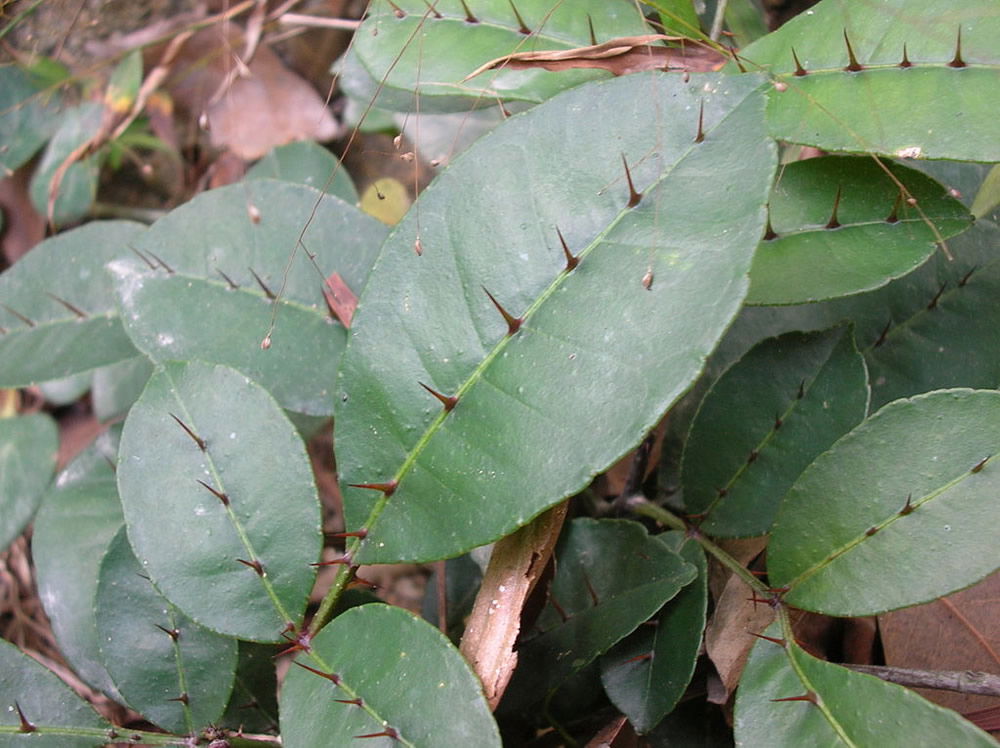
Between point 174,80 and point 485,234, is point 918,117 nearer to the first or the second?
point 485,234

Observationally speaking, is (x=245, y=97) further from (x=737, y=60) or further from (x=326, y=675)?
(x=326, y=675)

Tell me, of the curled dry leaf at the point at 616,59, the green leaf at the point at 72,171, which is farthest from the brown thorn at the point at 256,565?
the green leaf at the point at 72,171

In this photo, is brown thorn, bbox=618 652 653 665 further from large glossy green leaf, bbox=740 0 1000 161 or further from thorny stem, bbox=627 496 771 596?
large glossy green leaf, bbox=740 0 1000 161

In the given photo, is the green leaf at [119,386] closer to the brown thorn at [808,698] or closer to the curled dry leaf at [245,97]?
the curled dry leaf at [245,97]

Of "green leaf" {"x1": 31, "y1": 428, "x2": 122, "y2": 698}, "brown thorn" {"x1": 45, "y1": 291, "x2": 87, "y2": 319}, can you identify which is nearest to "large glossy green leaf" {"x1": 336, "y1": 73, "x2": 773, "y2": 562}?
"green leaf" {"x1": 31, "y1": 428, "x2": 122, "y2": 698}

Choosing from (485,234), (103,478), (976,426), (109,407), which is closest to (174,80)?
(109,407)
